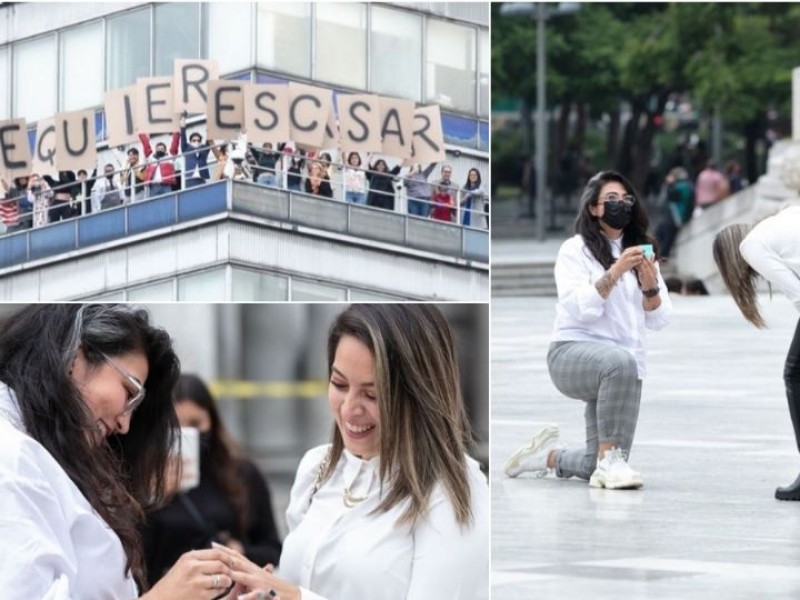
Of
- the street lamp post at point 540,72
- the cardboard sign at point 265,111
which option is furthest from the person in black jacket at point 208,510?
the street lamp post at point 540,72

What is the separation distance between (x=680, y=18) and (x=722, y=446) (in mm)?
24820

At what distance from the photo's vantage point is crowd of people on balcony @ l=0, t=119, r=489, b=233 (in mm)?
5121

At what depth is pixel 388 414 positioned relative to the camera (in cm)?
369

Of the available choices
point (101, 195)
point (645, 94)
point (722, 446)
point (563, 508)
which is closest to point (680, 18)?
point (645, 94)

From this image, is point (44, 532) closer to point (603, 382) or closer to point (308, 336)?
point (308, 336)

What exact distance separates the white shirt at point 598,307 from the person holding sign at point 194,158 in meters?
2.79

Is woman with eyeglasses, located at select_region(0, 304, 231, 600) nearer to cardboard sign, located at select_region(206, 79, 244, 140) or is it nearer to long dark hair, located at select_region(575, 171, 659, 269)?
cardboard sign, located at select_region(206, 79, 244, 140)

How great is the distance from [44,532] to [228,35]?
2.37 metres

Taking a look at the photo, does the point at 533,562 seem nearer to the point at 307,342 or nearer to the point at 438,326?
the point at 307,342

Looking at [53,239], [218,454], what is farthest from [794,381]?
[53,239]

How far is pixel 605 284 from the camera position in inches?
298

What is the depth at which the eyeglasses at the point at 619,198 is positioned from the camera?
7.81 meters

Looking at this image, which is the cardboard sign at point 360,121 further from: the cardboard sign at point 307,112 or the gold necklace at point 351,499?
the gold necklace at point 351,499

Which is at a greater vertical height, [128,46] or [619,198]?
[128,46]
